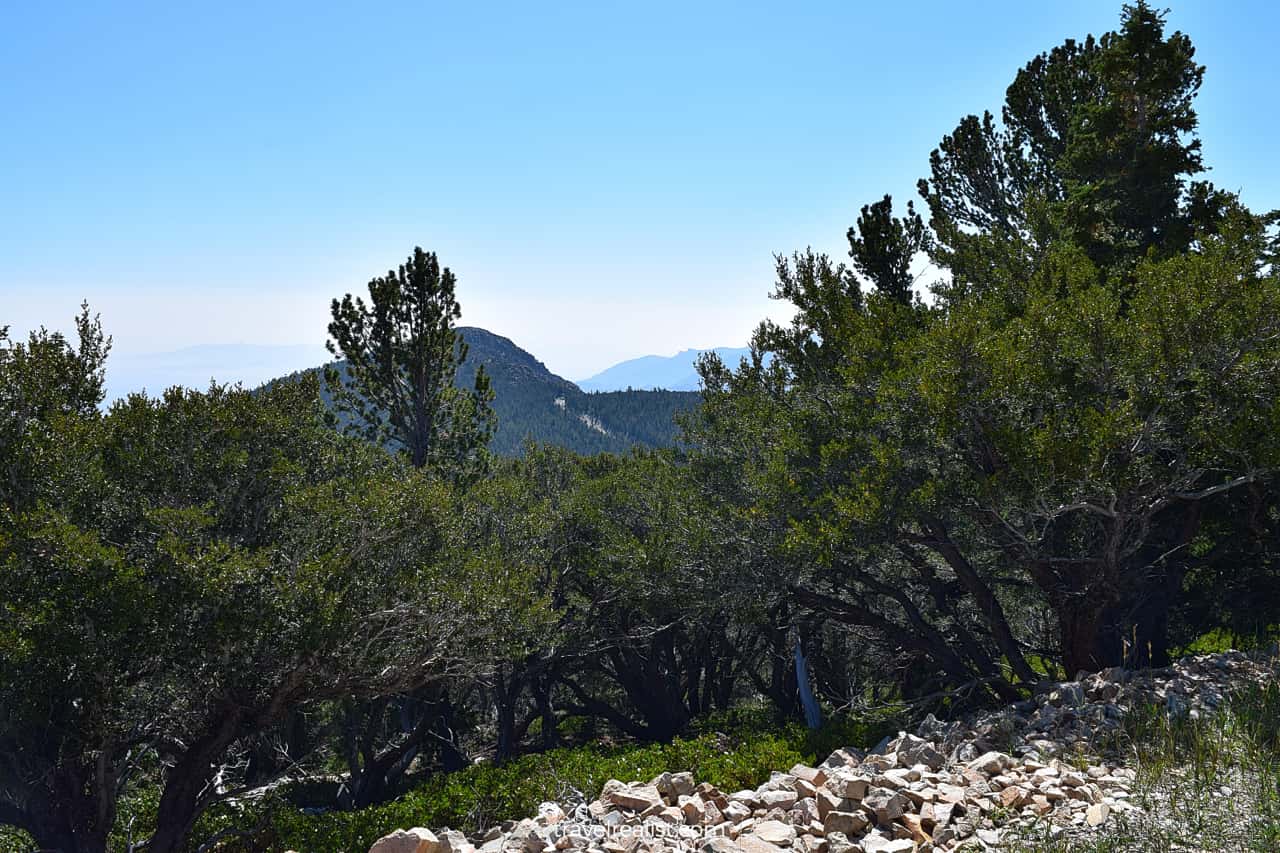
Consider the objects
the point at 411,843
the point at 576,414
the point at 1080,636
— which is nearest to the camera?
the point at 411,843

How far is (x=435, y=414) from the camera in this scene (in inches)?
855

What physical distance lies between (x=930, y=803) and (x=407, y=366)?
16.7m

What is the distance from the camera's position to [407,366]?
70.0 feet

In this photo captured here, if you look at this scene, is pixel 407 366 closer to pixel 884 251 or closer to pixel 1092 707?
pixel 884 251

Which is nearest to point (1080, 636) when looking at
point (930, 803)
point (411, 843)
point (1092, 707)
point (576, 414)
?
point (1092, 707)

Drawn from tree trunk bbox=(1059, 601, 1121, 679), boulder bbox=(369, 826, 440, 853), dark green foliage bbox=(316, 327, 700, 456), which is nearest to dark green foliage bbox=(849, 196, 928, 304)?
tree trunk bbox=(1059, 601, 1121, 679)

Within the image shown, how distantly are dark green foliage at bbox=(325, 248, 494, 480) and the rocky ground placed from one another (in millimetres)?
13118

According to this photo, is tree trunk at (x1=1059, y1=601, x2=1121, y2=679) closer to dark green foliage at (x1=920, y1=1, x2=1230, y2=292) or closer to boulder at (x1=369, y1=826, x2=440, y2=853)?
dark green foliage at (x1=920, y1=1, x2=1230, y2=292)

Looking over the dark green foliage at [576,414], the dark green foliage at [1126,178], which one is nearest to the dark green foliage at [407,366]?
the dark green foliage at [1126,178]

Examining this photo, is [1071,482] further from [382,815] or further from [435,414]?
[435,414]

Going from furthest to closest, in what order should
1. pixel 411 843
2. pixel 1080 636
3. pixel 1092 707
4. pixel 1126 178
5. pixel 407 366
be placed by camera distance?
pixel 407 366, pixel 1126 178, pixel 1080 636, pixel 1092 707, pixel 411 843

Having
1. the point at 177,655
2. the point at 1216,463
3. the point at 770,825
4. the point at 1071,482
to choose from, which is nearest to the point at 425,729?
the point at 177,655

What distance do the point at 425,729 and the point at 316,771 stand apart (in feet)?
11.6

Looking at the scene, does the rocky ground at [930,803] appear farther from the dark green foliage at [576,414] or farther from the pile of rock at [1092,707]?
the dark green foliage at [576,414]
